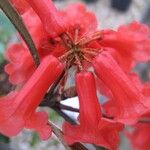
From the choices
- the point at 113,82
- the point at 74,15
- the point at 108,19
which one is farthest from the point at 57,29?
the point at 108,19

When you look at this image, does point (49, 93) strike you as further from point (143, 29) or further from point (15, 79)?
point (143, 29)

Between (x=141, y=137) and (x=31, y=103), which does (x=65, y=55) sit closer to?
(x=31, y=103)

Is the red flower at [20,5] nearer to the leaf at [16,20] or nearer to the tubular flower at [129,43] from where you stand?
the leaf at [16,20]

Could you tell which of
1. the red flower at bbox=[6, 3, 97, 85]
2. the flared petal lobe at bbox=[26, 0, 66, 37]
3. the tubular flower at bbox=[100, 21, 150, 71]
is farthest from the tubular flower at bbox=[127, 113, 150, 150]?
the flared petal lobe at bbox=[26, 0, 66, 37]

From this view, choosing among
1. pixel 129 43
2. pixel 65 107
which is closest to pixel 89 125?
pixel 65 107

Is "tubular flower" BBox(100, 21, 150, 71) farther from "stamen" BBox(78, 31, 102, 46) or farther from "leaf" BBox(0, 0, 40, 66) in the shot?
"leaf" BBox(0, 0, 40, 66)
